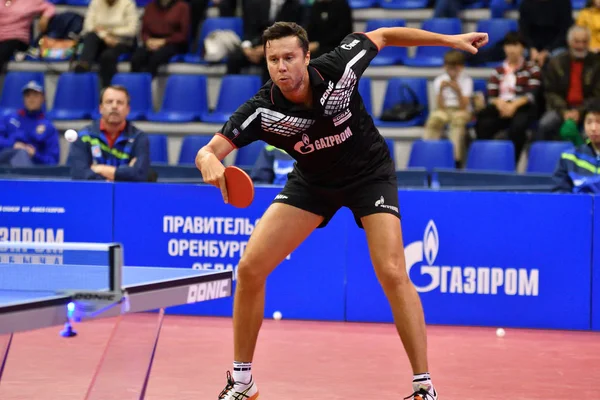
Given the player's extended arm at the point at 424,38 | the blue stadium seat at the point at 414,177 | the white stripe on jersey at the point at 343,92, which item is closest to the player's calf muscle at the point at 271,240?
the white stripe on jersey at the point at 343,92

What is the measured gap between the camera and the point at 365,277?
7.46 m

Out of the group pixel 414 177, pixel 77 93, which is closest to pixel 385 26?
pixel 414 177

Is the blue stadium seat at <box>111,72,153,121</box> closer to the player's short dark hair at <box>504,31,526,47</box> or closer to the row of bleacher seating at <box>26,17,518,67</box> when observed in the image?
the row of bleacher seating at <box>26,17,518,67</box>

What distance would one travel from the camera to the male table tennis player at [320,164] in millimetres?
4648

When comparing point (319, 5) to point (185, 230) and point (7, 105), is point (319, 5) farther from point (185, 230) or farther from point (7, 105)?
point (185, 230)

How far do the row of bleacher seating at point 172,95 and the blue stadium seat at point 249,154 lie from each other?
99 cm

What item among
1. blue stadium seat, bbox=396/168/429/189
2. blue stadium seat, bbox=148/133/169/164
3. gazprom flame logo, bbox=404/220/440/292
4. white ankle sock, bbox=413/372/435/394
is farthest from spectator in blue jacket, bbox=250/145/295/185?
white ankle sock, bbox=413/372/435/394

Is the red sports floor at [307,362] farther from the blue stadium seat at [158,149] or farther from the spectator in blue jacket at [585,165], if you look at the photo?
the blue stadium seat at [158,149]

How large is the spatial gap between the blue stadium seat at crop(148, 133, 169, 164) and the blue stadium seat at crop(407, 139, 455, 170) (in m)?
2.51

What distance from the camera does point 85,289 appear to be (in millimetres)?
3631

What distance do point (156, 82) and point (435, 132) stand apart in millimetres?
3405

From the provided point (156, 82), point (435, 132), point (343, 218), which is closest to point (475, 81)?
point (435, 132)

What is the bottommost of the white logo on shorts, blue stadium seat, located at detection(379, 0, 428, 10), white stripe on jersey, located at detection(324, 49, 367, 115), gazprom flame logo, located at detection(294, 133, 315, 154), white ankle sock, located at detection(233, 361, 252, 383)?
white ankle sock, located at detection(233, 361, 252, 383)

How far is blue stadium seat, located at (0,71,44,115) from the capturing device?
11.9 m
